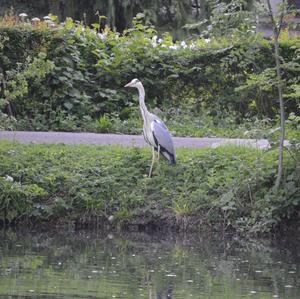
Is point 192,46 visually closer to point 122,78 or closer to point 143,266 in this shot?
point 122,78

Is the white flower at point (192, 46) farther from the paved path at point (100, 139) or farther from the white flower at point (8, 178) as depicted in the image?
the white flower at point (8, 178)

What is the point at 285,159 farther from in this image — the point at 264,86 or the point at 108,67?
the point at 108,67

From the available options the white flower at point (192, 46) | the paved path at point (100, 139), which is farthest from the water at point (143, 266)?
the white flower at point (192, 46)

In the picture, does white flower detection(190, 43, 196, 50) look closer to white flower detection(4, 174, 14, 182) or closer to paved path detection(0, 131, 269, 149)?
paved path detection(0, 131, 269, 149)

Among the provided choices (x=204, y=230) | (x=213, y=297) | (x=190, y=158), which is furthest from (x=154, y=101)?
(x=213, y=297)

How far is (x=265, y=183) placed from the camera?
14.3 meters

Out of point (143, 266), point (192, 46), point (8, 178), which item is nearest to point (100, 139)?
point (8, 178)

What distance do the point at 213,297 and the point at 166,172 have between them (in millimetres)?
5205

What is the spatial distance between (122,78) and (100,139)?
115 inches

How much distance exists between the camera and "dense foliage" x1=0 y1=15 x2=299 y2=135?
19.0 meters

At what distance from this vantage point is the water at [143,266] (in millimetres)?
10016

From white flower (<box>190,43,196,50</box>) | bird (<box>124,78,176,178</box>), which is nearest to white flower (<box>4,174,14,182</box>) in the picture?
bird (<box>124,78,176,178</box>)

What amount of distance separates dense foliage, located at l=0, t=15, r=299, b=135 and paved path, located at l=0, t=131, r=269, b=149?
79cm

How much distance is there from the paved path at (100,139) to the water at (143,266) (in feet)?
10.2
